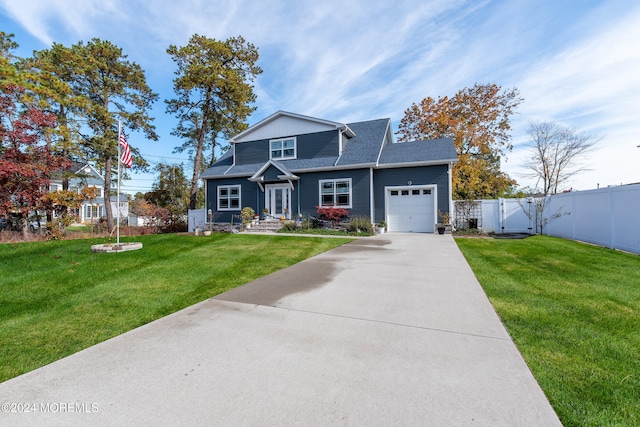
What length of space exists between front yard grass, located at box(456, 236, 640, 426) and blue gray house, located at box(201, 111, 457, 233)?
808cm

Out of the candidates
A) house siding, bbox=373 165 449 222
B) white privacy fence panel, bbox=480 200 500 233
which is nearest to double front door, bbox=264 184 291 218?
house siding, bbox=373 165 449 222

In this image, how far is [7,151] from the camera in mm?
12383

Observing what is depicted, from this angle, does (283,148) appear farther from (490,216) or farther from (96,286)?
(96,286)

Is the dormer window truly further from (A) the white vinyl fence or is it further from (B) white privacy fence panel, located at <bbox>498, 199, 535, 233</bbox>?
(B) white privacy fence panel, located at <bbox>498, 199, 535, 233</bbox>

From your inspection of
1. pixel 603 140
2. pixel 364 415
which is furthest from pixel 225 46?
pixel 603 140

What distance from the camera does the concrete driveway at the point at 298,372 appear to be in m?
1.90

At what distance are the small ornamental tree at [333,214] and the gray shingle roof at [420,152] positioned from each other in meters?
3.50

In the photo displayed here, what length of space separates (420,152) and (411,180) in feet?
5.79

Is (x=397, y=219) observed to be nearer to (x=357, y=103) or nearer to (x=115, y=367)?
(x=357, y=103)

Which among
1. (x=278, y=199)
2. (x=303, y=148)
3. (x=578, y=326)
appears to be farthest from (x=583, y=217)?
(x=278, y=199)

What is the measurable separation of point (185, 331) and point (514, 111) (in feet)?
95.2

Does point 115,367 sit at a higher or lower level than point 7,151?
lower

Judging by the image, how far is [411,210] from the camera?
50.0 feet

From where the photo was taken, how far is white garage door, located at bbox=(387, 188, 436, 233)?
48.9 feet
